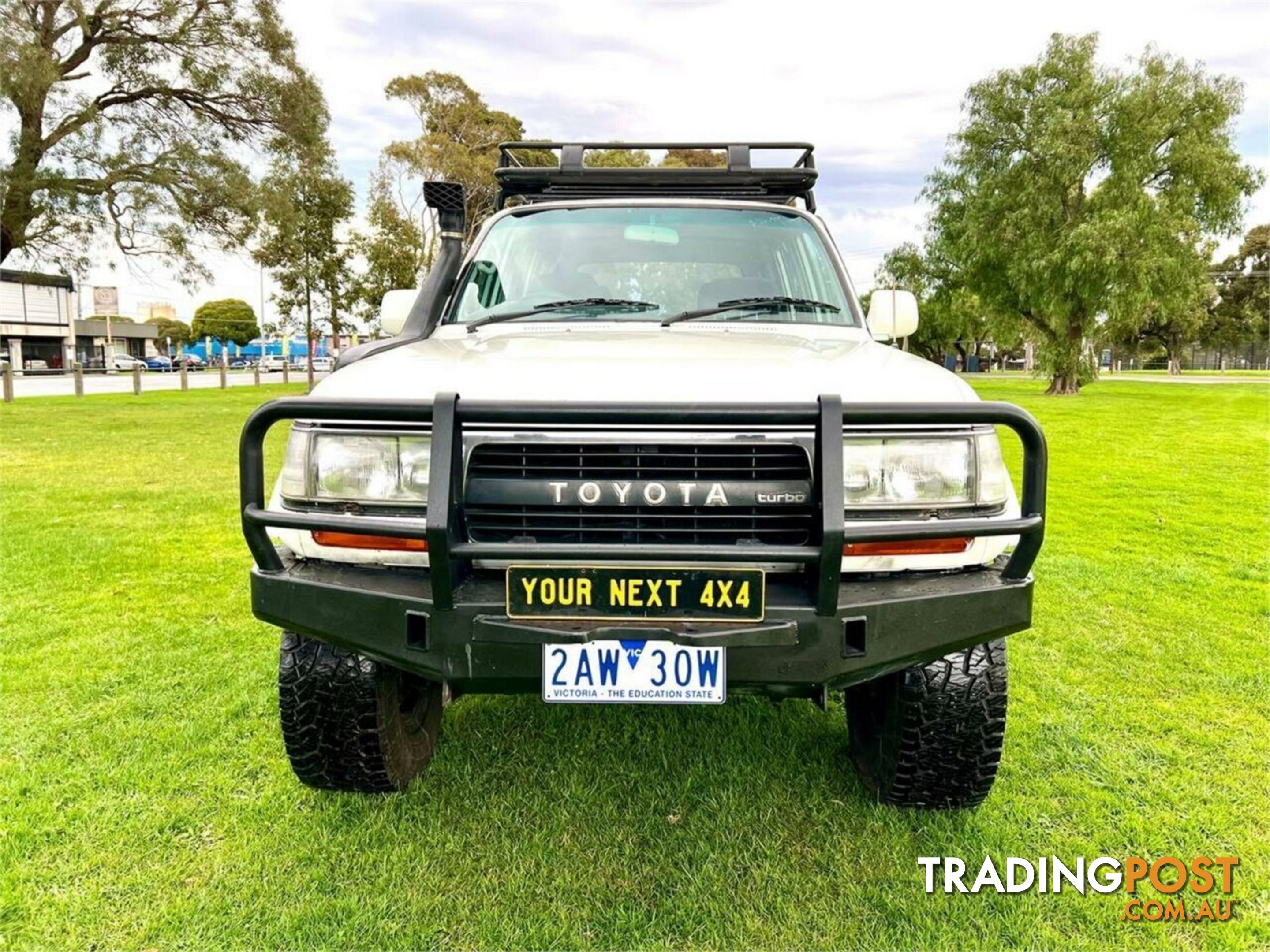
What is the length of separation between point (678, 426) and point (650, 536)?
0.32m

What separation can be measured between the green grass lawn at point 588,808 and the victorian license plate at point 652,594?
2.78 ft

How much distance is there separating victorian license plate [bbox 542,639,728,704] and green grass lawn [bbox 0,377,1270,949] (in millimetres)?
628

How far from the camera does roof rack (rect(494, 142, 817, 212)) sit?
13.7 ft

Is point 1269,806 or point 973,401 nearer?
point 973,401

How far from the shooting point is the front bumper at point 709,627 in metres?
1.95

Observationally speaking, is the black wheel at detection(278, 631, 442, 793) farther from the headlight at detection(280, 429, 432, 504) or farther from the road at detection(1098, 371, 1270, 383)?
the road at detection(1098, 371, 1270, 383)

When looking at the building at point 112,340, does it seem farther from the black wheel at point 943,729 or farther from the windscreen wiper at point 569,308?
the black wheel at point 943,729

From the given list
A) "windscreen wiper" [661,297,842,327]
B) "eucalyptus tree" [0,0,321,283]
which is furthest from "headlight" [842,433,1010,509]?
"eucalyptus tree" [0,0,321,283]

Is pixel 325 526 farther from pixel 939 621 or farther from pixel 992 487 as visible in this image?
pixel 992 487

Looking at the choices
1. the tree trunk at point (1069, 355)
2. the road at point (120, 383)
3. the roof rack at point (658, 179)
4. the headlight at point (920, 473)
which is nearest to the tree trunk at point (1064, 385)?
the tree trunk at point (1069, 355)

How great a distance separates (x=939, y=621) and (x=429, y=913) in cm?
149

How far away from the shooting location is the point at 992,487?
83.6 inches

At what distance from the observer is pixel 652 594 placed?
1.93 meters

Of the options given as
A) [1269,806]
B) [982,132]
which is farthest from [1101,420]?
[1269,806]
